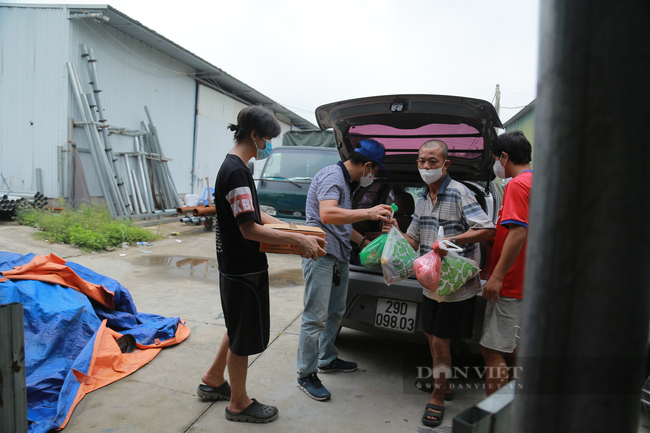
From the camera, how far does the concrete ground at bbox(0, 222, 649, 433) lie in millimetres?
2375

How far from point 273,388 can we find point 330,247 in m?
1.10

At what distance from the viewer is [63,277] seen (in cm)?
314

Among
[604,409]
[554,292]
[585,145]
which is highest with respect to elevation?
[585,145]

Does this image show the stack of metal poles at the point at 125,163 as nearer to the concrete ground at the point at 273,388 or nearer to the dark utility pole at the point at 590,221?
the concrete ground at the point at 273,388

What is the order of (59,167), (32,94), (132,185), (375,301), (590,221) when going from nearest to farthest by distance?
(590,221) < (375,301) < (59,167) < (32,94) < (132,185)

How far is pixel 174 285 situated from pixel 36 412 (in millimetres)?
2976

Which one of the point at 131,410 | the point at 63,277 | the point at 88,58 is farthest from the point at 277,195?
the point at 88,58

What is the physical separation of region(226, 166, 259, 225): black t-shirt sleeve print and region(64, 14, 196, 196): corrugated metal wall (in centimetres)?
950

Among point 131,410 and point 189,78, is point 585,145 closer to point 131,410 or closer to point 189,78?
point 131,410

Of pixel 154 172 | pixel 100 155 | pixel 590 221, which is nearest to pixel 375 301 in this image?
pixel 590 221

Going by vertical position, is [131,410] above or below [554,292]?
below

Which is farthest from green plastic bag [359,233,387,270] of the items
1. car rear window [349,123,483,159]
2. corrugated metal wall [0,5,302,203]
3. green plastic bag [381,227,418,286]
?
corrugated metal wall [0,5,302,203]

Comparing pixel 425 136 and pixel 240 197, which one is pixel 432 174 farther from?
pixel 240 197

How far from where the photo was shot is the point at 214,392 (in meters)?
2.62
